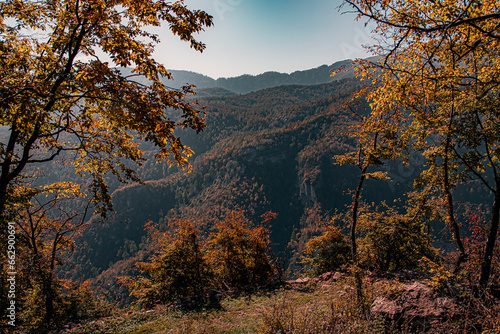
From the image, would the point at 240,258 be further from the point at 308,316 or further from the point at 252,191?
the point at 252,191

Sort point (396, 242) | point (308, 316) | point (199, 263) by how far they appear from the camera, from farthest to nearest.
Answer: point (199, 263)
point (396, 242)
point (308, 316)

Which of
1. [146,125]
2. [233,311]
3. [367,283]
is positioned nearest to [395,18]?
[146,125]

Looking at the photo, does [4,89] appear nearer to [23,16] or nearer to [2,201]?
[2,201]

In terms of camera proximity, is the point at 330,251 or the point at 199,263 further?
the point at 330,251

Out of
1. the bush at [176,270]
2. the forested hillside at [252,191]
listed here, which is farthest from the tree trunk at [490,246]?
the forested hillside at [252,191]

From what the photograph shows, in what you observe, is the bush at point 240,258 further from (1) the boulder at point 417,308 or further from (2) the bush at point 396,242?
(1) the boulder at point 417,308

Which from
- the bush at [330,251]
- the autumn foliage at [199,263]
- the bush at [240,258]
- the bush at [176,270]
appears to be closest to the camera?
the bush at [176,270]

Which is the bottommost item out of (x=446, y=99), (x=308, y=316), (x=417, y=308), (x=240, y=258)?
(x=240, y=258)

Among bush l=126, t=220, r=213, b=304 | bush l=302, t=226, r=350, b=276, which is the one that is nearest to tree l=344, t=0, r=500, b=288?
bush l=302, t=226, r=350, b=276

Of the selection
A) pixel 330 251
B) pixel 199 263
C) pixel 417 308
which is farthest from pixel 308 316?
pixel 330 251

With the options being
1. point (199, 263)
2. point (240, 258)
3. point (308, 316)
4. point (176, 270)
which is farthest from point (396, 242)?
Result: point (176, 270)

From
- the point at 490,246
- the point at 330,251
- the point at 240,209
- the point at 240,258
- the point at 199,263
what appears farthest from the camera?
the point at 240,209

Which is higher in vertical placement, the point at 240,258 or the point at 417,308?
the point at 417,308

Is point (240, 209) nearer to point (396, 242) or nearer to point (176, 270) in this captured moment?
point (176, 270)
